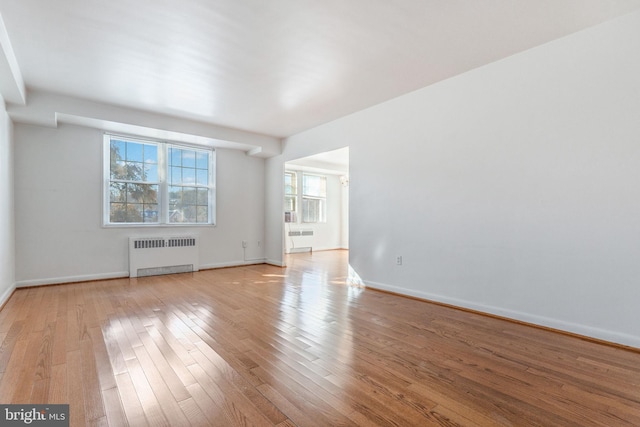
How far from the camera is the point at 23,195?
4.33 meters

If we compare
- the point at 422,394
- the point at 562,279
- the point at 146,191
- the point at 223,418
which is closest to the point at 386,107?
the point at 562,279

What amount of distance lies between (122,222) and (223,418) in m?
4.76

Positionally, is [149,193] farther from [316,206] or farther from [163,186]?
[316,206]

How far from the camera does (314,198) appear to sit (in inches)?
377

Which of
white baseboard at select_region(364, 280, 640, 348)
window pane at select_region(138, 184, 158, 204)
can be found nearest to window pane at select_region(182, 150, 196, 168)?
A: window pane at select_region(138, 184, 158, 204)

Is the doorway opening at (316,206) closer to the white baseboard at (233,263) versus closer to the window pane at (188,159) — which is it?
the white baseboard at (233,263)

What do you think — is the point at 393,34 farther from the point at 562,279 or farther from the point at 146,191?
the point at 146,191

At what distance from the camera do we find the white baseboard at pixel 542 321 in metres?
2.49

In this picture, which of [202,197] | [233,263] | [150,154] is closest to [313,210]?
[233,263]

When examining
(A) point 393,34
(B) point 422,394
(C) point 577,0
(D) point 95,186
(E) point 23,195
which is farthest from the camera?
(D) point 95,186

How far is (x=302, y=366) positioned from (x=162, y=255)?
171 inches

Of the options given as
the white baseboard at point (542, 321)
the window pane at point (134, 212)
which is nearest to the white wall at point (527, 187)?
the white baseboard at point (542, 321)

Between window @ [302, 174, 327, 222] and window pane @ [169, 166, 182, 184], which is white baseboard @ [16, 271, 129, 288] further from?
window @ [302, 174, 327, 222]

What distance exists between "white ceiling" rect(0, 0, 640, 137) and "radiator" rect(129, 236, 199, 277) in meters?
2.45
